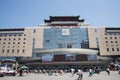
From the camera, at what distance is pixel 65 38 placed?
71750 millimetres

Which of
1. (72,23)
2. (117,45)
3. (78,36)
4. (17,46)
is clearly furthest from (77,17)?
(17,46)

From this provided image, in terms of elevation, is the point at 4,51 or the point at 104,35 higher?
the point at 104,35

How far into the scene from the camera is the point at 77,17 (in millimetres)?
80688

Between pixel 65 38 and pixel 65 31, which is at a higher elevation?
pixel 65 31

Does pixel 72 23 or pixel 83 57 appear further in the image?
pixel 72 23

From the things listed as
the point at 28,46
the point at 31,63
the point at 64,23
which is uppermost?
the point at 64,23

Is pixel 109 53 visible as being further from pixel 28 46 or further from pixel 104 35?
pixel 28 46

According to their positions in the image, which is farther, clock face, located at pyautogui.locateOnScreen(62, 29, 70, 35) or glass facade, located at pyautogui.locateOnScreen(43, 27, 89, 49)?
clock face, located at pyautogui.locateOnScreen(62, 29, 70, 35)

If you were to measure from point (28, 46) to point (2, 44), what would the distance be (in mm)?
10265

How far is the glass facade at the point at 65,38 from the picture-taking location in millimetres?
70438

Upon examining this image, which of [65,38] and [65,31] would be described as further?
[65,31]

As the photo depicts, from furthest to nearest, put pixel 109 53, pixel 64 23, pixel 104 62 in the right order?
pixel 64 23 < pixel 109 53 < pixel 104 62

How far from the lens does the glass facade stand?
231 ft

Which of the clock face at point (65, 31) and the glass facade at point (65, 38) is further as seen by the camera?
the clock face at point (65, 31)
